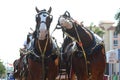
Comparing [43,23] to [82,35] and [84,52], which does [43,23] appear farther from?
[84,52]

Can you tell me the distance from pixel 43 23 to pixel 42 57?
877mm

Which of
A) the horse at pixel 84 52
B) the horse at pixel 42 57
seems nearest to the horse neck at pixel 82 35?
the horse at pixel 84 52

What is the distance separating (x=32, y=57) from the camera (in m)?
11.1

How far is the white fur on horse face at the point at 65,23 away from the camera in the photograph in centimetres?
1091

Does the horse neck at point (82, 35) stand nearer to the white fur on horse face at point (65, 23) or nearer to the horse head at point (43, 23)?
the white fur on horse face at point (65, 23)

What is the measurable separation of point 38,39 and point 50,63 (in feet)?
2.26

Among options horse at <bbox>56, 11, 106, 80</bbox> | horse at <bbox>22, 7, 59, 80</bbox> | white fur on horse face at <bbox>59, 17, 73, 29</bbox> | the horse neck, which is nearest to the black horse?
horse at <bbox>22, 7, 59, 80</bbox>

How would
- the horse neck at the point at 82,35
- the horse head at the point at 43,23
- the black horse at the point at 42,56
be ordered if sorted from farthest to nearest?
the horse neck at the point at 82,35, the black horse at the point at 42,56, the horse head at the point at 43,23

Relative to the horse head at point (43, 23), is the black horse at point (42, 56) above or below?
below

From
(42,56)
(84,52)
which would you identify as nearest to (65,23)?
(84,52)

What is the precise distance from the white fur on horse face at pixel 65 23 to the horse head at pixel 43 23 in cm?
27

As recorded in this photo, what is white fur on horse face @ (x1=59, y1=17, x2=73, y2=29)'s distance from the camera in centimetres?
1091

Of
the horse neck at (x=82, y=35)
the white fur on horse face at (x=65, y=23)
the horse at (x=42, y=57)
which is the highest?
the white fur on horse face at (x=65, y=23)

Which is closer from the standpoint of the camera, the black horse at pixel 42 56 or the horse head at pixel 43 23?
the horse head at pixel 43 23
